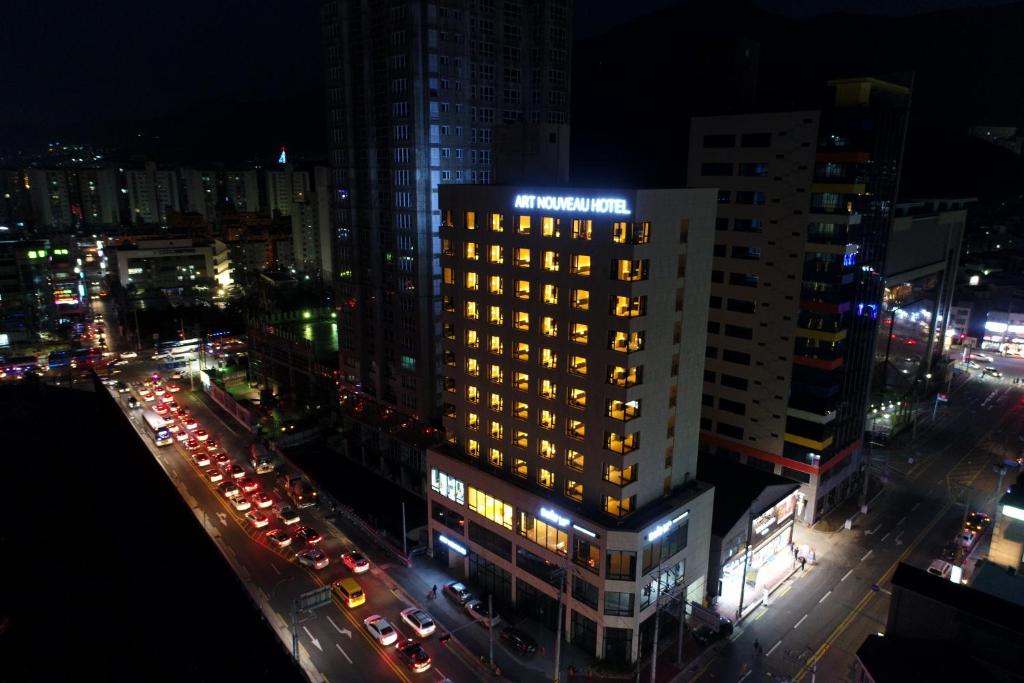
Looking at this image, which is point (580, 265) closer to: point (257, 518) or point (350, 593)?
point (350, 593)

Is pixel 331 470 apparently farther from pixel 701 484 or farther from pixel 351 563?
pixel 701 484

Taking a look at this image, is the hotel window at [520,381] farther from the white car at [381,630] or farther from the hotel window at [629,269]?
the white car at [381,630]

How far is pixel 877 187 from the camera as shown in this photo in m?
67.5

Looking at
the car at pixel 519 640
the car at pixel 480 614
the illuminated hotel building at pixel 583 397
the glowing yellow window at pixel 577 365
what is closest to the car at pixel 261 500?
the illuminated hotel building at pixel 583 397

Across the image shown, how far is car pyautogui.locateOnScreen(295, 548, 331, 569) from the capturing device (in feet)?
202

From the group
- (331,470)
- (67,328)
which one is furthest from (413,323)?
(67,328)

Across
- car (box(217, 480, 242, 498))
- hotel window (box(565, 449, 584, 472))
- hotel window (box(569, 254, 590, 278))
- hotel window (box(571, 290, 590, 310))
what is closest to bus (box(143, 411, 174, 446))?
car (box(217, 480, 242, 498))

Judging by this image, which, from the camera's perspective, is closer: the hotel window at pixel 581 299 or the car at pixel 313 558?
the hotel window at pixel 581 299

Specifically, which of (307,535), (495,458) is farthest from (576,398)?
(307,535)

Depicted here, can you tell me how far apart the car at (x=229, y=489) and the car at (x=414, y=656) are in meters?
37.1

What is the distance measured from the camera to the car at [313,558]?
61.5 metres

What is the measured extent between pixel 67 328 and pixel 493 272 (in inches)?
6103

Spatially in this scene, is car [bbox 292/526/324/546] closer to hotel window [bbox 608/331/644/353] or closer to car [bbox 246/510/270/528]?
car [bbox 246/510/270/528]

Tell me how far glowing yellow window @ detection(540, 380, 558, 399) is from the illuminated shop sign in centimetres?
1453
